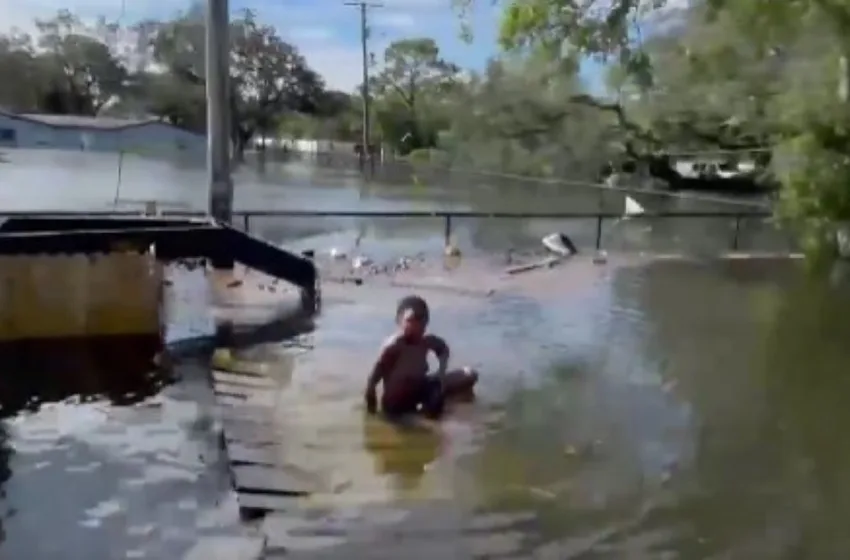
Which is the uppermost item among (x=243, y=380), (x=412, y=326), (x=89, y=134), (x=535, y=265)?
(x=89, y=134)

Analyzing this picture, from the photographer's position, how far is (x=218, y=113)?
68.6 feet

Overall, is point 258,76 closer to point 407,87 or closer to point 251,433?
point 407,87

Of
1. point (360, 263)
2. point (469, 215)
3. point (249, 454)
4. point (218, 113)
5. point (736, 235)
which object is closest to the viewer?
point (249, 454)

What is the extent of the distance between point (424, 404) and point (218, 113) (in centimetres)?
1222

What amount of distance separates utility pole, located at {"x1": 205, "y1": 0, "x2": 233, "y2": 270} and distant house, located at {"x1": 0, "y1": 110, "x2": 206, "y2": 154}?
126ft

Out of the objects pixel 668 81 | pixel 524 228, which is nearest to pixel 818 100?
pixel 524 228

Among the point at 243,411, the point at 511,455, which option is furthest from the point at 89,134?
the point at 511,455

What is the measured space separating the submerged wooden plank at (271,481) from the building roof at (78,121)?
52.9m

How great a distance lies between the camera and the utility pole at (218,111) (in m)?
20.3

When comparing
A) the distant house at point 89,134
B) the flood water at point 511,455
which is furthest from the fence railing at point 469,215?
the distant house at point 89,134

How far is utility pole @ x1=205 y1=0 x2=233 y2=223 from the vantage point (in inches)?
800

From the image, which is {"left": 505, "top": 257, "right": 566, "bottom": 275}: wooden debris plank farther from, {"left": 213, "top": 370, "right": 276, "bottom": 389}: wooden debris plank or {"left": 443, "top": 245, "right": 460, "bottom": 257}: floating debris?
{"left": 213, "top": 370, "right": 276, "bottom": 389}: wooden debris plank

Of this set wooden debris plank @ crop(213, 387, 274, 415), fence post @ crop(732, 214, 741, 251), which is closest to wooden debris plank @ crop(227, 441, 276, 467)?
wooden debris plank @ crop(213, 387, 274, 415)

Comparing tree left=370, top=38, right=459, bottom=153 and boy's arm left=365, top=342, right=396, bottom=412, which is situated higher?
tree left=370, top=38, right=459, bottom=153
